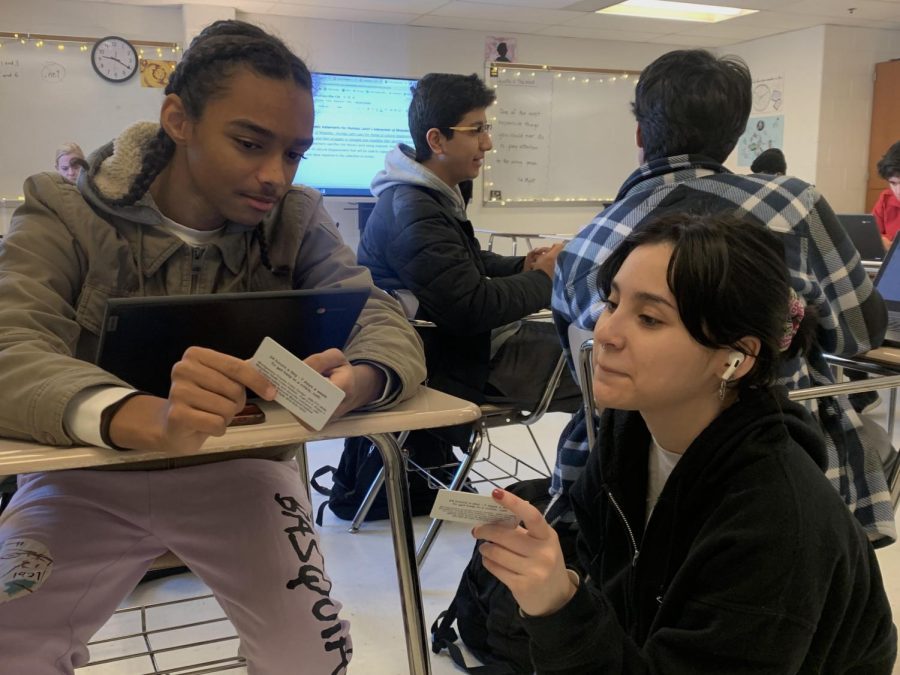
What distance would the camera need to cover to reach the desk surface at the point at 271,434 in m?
0.74

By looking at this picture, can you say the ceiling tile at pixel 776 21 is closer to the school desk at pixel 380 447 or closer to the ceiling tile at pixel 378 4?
the ceiling tile at pixel 378 4

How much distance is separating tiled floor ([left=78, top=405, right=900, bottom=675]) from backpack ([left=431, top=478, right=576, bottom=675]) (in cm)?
6

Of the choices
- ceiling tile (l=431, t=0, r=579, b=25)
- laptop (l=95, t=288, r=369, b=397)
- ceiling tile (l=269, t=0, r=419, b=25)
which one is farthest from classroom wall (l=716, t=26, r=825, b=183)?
laptop (l=95, t=288, r=369, b=397)

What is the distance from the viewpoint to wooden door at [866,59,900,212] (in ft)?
18.7

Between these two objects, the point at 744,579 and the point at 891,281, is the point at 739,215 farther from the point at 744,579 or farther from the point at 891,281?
the point at 891,281

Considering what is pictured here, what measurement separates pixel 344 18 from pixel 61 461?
5180mm

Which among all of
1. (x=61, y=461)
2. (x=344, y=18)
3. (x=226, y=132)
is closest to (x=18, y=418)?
(x=61, y=461)

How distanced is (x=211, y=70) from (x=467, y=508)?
0.77m

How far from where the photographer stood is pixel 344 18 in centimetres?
536

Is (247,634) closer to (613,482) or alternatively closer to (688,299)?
(613,482)

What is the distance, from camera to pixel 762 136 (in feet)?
20.2

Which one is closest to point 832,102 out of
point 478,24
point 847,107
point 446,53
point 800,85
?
point 847,107

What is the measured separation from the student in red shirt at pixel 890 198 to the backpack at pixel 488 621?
268cm

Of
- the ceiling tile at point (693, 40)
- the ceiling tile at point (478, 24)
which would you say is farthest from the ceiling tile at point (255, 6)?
the ceiling tile at point (693, 40)
